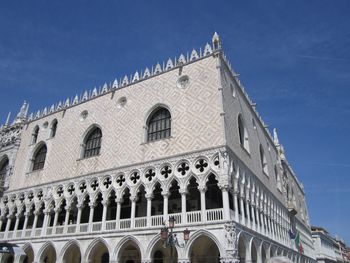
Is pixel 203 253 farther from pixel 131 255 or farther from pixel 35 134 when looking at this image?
pixel 35 134

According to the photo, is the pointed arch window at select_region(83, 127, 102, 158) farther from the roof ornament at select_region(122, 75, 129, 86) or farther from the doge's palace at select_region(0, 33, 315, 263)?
the roof ornament at select_region(122, 75, 129, 86)

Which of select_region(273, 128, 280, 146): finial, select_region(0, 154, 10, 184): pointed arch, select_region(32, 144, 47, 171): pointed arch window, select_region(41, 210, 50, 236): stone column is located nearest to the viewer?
select_region(41, 210, 50, 236): stone column

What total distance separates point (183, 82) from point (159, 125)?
9.34 feet

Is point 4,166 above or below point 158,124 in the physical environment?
above

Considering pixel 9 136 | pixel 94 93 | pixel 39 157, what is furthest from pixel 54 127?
pixel 9 136

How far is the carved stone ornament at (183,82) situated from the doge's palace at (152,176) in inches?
2.7

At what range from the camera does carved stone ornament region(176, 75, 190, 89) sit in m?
17.9

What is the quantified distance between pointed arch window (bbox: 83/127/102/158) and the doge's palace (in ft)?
0.27

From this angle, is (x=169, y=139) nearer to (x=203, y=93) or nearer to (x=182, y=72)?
(x=203, y=93)

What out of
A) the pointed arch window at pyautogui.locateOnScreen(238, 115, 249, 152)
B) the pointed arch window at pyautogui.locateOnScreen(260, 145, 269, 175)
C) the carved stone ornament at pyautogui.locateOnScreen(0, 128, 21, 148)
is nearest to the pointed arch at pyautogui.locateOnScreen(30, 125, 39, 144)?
the carved stone ornament at pyautogui.locateOnScreen(0, 128, 21, 148)

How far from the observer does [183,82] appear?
714 inches

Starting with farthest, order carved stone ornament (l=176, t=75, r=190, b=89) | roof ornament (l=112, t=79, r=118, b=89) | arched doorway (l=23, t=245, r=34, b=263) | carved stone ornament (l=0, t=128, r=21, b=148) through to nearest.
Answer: carved stone ornament (l=0, t=128, r=21, b=148)
roof ornament (l=112, t=79, r=118, b=89)
arched doorway (l=23, t=245, r=34, b=263)
carved stone ornament (l=176, t=75, r=190, b=89)

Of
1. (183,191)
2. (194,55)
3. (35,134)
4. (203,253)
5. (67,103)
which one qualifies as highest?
(67,103)

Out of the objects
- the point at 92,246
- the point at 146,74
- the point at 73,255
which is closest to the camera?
the point at 92,246
